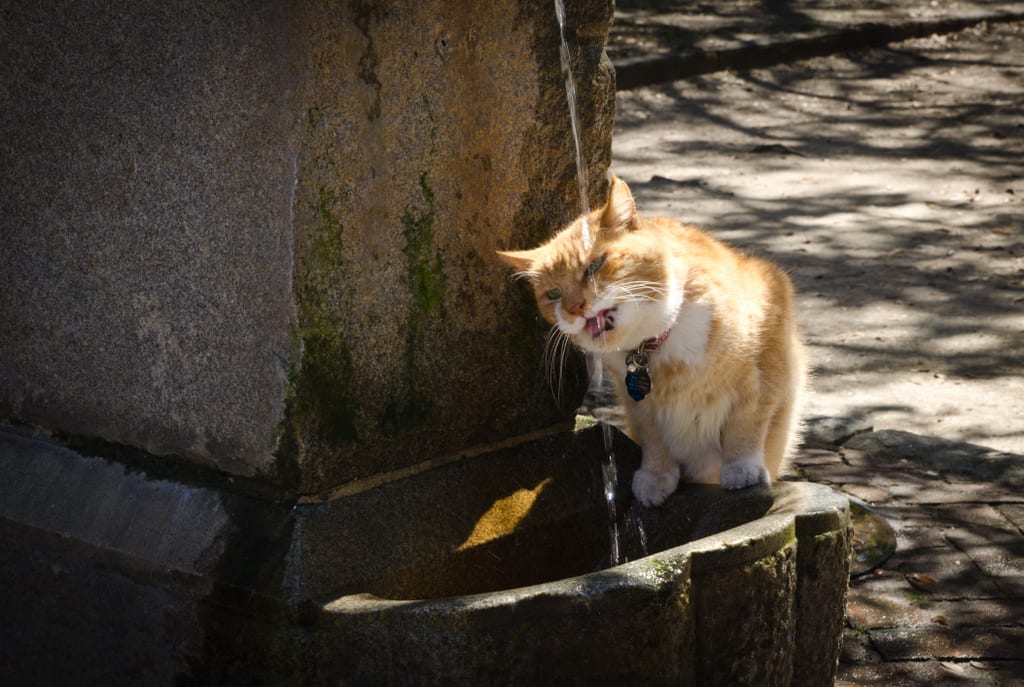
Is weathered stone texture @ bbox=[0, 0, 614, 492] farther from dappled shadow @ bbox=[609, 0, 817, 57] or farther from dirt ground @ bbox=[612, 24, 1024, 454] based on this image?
dappled shadow @ bbox=[609, 0, 817, 57]

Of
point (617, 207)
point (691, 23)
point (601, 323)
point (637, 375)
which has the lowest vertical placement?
point (691, 23)

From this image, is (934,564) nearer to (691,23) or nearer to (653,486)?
(653,486)

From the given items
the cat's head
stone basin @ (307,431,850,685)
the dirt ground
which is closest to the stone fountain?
stone basin @ (307,431,850,685)

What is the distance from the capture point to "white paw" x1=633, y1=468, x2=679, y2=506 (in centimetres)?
346

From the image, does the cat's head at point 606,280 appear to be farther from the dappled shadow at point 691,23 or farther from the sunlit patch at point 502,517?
the dappled shadow at point 691,23

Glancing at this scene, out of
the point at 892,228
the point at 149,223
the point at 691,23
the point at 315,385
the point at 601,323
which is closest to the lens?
the point at 315,385

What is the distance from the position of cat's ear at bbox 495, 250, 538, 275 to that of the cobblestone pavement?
4.29 feet

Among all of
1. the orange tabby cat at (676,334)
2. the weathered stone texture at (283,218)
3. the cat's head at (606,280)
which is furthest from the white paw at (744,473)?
the weathered stone texture at (283,218)

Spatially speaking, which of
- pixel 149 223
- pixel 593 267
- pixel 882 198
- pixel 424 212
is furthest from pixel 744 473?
pixel 882 198

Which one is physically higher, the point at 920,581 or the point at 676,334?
the point at 676,334

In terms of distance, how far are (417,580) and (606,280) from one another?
0.85 metres

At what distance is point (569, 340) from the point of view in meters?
3.50

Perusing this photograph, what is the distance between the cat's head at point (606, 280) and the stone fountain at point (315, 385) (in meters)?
0.15

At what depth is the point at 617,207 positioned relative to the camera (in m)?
3.29
